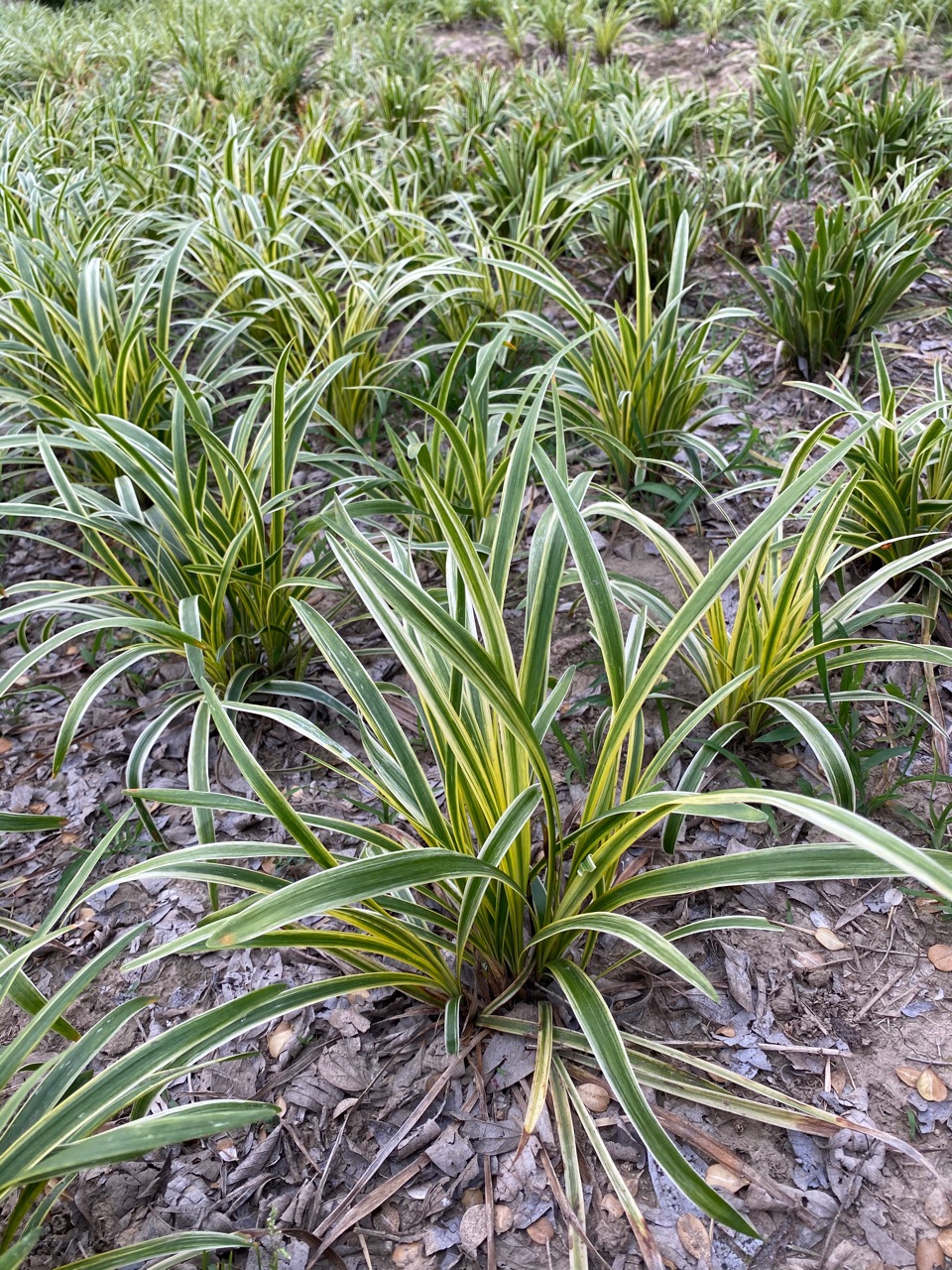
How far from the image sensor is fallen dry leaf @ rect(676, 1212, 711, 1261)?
1.05 m

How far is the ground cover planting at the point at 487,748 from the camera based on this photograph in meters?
1.07

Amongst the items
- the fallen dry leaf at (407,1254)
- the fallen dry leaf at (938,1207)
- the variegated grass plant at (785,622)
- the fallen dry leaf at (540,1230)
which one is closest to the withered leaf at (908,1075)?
the fallen dry leaf at (938,1207)

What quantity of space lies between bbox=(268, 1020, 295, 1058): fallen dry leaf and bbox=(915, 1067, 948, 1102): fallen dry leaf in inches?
35.4

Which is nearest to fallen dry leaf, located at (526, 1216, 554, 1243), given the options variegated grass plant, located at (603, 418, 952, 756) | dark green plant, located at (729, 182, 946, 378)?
variegated grass plant, located at (603, 418, 952, 756)

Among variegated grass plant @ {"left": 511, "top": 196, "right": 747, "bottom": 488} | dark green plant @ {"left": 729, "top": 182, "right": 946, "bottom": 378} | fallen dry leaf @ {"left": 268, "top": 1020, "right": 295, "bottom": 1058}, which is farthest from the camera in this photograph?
dark green plant @ {"left": 729, "top": 182, "right": 946, "bottom": 378}

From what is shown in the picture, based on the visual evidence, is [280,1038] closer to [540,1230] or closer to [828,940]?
[540,1230]

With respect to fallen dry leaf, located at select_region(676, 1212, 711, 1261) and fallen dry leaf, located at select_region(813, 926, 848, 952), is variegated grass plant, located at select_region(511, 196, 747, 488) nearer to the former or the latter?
fallen dry leaf, located at select_region(813, 926, 848, 952)

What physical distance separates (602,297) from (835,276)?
2.62 feet

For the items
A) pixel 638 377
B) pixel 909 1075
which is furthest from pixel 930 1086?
pixel 638 377

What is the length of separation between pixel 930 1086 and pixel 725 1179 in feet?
1.05

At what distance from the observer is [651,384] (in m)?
2.06

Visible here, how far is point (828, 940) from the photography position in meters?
1.36

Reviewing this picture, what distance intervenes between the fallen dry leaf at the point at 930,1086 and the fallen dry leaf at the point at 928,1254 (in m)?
0.17

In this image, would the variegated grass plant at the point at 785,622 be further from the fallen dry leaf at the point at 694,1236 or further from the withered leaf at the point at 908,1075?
the fallen dry leaf at the point at 694,1236
